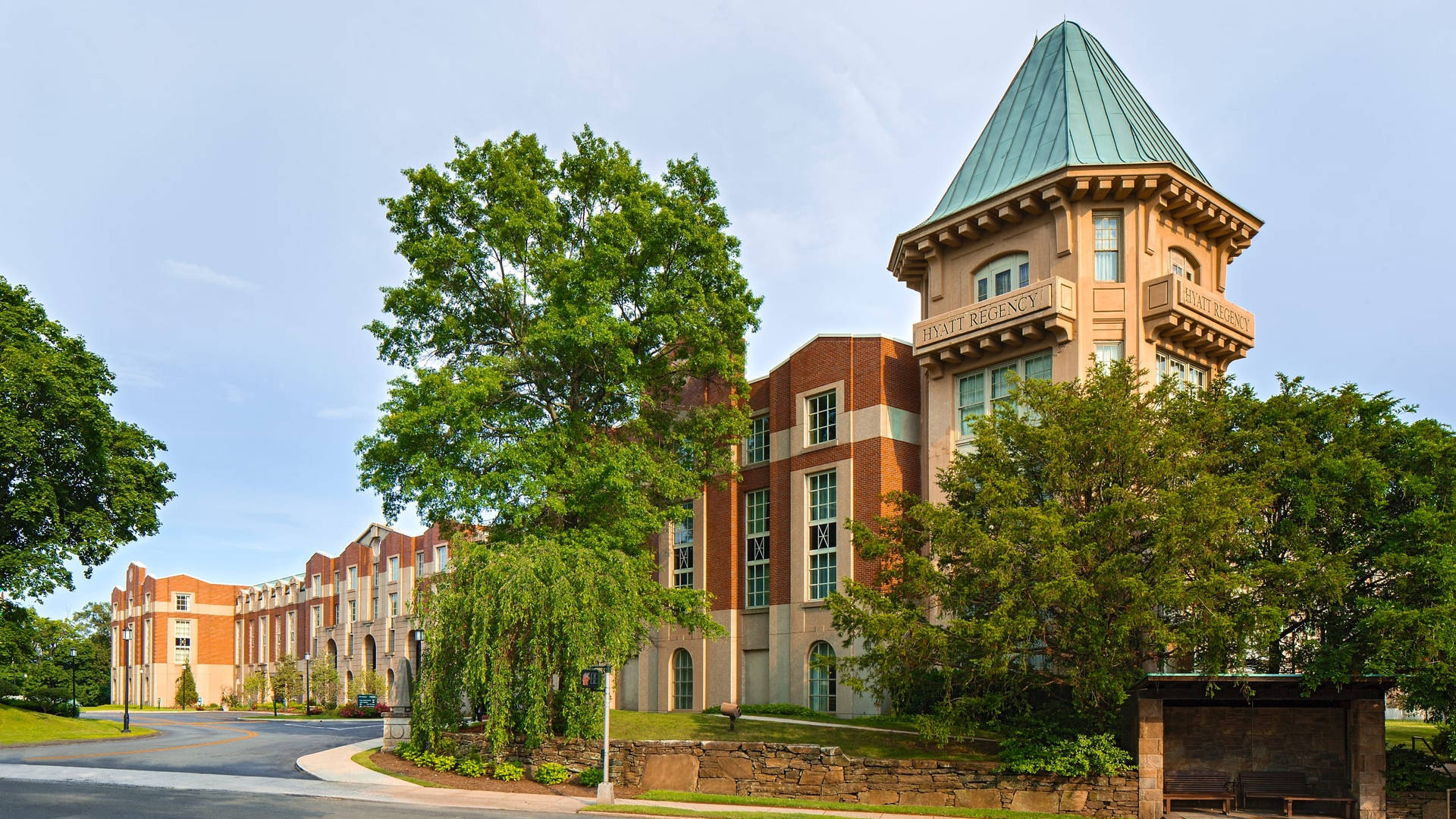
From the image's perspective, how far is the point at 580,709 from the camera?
2620 centimetres

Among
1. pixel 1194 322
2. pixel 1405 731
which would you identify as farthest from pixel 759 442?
pixel 1405 731

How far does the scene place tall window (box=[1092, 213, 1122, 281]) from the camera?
101 ft

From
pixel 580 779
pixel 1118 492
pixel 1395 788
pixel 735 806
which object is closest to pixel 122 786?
pixel 580 779

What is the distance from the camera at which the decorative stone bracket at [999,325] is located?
29.8 m

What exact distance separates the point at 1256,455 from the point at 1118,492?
4.21m

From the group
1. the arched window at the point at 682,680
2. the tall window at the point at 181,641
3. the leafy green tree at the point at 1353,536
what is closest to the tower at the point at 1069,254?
the leafy green tree at the point at 1353,536

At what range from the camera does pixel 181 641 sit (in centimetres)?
10181

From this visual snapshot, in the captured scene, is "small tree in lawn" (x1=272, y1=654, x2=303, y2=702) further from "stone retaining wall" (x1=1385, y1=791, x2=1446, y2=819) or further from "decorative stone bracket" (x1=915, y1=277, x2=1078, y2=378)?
"stone retaining wall" (x1=1385, y1=791, x2=1446, y2=819)

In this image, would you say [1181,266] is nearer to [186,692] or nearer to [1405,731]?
[1405,731]

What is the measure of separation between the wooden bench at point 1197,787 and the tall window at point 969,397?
11878 millimetres

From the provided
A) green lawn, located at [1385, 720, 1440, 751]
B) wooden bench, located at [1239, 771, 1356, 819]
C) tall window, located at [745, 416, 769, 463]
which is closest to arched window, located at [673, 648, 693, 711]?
tall window, located at [745, 416, 769, 463]

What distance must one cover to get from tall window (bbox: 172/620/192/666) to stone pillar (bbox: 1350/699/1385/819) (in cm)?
10056

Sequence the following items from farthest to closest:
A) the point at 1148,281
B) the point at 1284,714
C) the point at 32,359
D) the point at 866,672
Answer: the point at 32,359 → the point at 866,672 → the point at 1148,281 → the point at 1284,714

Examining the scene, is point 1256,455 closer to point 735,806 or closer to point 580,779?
point 735,806
